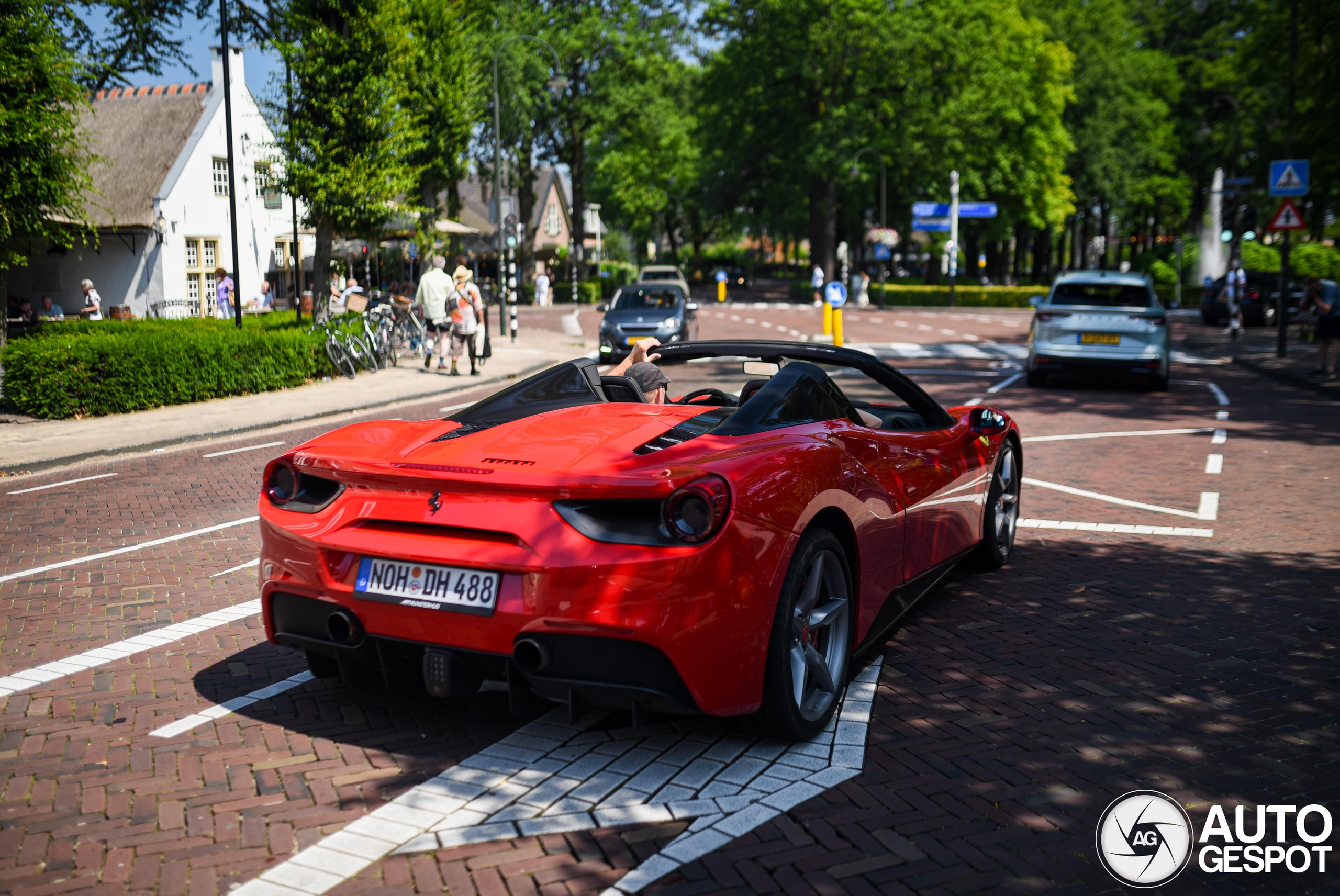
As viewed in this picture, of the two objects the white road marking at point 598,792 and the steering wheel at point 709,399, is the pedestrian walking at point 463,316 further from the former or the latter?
the white road marking at point 598,792

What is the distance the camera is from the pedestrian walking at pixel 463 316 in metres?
19.7

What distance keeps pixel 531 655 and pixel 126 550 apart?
15.7ft

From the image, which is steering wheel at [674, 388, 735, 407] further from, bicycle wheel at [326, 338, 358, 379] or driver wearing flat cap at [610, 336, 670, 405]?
bicycle wheel at [326, 338, 358, 379]

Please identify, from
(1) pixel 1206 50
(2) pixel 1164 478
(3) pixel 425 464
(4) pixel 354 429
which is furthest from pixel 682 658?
(1) pixel 1206 50

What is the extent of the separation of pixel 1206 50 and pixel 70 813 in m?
68.0

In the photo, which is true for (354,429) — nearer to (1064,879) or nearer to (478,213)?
(1064,879)

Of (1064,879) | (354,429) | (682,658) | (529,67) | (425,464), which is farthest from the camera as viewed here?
(529,67)

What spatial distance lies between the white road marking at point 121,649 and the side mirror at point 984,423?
Result: 3.68 meters

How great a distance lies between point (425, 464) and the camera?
3711 mm

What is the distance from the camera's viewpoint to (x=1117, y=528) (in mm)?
7672

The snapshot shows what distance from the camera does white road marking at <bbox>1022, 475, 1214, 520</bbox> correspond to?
8.17 meters

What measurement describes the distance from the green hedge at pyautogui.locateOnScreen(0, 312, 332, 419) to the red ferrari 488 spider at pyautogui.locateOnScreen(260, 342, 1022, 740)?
11684 millimetres

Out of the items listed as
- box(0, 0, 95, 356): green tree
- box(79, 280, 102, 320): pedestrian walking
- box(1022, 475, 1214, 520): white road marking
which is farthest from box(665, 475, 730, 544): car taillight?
box(79, 280, 102, 320): pedestrian walking

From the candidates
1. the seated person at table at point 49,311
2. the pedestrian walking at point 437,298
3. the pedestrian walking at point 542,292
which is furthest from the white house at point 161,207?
the pedestrian walking at point 542,292
